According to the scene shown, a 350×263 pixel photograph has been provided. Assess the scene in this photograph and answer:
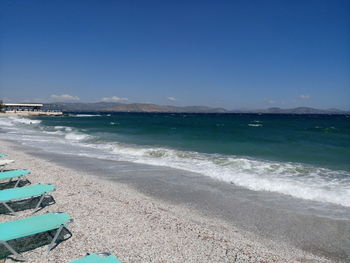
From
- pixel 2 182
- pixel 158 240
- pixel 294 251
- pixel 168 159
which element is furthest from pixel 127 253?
pixel 168 159

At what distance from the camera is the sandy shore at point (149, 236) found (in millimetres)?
5133

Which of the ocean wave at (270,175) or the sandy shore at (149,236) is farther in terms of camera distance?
the ocean wave at (270,175)

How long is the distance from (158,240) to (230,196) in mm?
4263

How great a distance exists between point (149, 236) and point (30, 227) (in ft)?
7.48

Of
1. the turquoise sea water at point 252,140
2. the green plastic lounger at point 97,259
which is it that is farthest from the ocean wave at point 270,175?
the green plastic lounger at point 97,259

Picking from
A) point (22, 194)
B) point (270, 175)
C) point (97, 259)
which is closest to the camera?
point (97, 259)

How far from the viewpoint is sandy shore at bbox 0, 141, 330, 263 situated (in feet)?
16.8

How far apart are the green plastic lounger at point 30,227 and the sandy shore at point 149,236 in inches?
15.7

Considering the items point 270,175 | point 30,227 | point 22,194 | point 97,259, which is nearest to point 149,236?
point 97,259

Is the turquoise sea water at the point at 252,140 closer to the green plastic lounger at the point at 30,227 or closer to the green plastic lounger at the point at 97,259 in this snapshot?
the green plastic lounger at the point at 97,259

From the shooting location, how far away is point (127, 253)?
5.14 metres

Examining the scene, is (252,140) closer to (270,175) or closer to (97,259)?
(270,175)

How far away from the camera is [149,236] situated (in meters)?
5.82

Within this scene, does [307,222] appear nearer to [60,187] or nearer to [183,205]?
[183,205]
